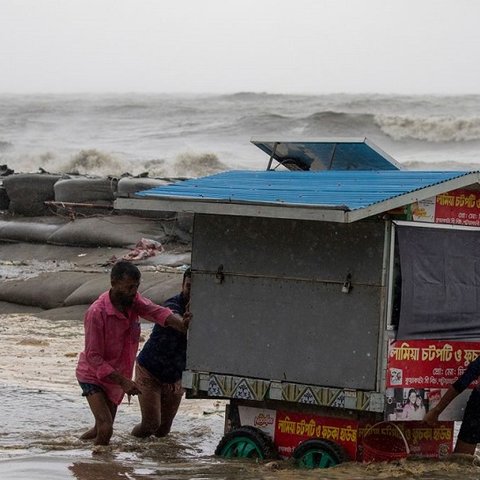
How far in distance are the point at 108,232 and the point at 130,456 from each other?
10.6 m

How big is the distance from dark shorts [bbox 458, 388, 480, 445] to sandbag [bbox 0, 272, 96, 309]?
854 centimetres


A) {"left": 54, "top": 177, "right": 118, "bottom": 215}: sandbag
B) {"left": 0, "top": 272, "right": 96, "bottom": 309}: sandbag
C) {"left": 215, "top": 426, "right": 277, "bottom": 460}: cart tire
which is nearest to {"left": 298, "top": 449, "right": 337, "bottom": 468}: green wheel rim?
{"left": 215, "top": 426, "right": 277, "bottom": 460}: cart tire

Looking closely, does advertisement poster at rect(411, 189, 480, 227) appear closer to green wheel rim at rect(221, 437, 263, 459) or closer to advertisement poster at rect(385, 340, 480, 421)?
advertisement poster at rect(385, 340, 480, 421)

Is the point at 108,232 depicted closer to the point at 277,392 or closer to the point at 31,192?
the point at 31,192

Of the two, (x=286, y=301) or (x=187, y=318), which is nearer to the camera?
(x=286, y=301)

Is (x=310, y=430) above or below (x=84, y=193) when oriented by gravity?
below

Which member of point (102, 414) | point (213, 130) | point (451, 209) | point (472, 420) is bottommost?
point (102, 414)

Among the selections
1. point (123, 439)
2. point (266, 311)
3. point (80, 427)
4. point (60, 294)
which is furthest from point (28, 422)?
point (60, 294)

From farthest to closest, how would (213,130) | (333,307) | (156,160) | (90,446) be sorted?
(213,130), (156,160), (90,446), (333,307)

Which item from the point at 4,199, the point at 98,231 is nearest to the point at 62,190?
the point at 4,199

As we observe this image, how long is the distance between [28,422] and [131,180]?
394 inches

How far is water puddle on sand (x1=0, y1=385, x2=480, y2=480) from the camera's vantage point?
724 cm

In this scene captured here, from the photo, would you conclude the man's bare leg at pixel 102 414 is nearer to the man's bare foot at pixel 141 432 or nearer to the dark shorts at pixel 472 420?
the man's bare foot at pixel 141 432

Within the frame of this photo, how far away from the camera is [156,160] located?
1615 inches
